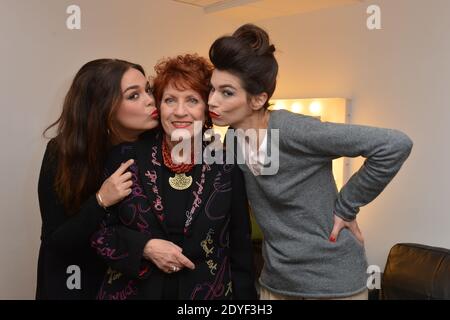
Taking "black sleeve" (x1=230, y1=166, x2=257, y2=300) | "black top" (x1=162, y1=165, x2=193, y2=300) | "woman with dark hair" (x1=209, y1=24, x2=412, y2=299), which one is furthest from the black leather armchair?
"black top" (x1=162, y1=165, x2=193, y2=300)

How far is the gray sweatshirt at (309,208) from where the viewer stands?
1.20 m

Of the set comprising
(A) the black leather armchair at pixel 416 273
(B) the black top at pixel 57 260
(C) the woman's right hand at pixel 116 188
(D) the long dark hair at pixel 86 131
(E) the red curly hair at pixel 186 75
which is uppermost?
(E) the red curly hair at pixel 186 75

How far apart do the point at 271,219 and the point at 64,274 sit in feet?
2.16

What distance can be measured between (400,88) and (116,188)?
179 cm

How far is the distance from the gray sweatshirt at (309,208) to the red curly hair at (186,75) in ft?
0.67

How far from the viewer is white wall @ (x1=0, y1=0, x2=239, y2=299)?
87.0 inches

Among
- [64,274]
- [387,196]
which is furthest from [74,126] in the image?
[387,196]

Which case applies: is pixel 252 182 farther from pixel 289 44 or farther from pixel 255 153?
pixel 289 44

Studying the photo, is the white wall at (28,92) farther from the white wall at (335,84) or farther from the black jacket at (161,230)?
the black jacket at (161,230)

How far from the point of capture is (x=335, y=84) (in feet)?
9.14

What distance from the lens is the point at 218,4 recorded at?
2.95 metres

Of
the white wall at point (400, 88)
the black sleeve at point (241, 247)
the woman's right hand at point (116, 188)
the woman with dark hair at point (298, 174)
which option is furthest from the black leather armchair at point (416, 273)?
the woman's right hand at point (116, 188)

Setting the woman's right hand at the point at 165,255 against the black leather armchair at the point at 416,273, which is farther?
the black leather armchair at the point at 416,273
